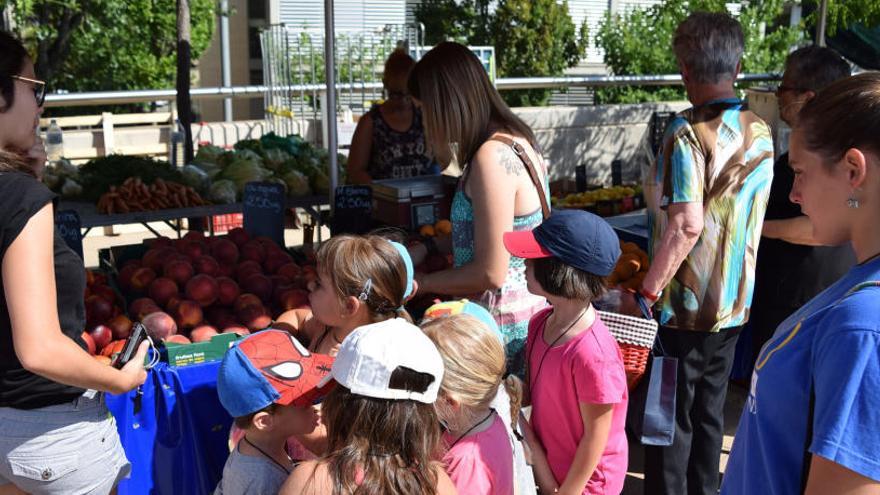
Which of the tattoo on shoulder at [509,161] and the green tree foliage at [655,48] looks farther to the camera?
the green tree foliage at [655,48]

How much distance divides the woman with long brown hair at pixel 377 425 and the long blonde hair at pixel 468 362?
0.99 feet

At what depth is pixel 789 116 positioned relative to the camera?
3566 mm

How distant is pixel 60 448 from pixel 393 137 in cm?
330

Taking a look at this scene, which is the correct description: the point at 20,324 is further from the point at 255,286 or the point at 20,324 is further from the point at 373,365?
the point at 255,286

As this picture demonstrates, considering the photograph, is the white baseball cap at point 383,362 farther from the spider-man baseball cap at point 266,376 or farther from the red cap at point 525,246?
the red cap at point 525,246

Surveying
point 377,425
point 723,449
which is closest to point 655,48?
point 723,449

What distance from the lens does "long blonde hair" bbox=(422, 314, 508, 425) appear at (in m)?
2.08

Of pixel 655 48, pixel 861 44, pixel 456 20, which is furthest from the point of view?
pixel 456 20

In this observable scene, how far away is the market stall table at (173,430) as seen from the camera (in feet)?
9.35

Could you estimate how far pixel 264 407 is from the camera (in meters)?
2.02

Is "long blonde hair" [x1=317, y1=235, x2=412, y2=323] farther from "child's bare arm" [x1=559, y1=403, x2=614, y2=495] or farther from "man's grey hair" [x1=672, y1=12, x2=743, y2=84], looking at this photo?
"man's grey hair" [x1=672, y1=12, x2=743, y2=84]

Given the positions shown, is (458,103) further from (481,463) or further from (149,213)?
(149,213)

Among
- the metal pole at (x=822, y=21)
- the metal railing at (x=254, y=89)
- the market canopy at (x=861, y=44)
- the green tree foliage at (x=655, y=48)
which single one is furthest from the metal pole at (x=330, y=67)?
the green tree foliage at (x=655, y=48)

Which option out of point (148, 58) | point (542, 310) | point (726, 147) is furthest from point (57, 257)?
point (148, 58)
